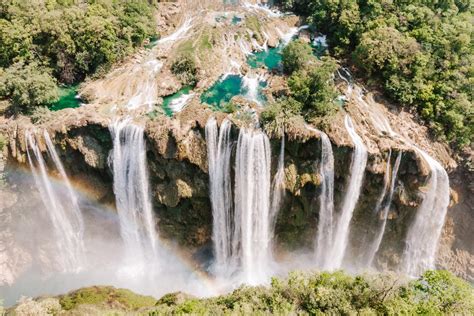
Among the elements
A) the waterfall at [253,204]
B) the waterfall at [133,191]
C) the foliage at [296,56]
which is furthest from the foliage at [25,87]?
the foliage at [296,56]

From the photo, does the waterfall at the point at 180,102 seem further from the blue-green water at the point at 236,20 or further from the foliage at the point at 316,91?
the blue-green water at the point at 236,20

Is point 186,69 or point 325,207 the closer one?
point 325,207

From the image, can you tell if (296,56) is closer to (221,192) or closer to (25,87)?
(221,192)

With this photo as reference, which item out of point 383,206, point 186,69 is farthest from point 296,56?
point 383,206

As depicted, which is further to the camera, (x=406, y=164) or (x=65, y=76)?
(x=65, y=76)

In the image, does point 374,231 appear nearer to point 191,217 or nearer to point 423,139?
point 423,139

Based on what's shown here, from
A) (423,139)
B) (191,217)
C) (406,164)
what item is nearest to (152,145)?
(191,217)
